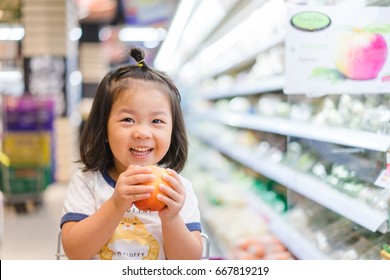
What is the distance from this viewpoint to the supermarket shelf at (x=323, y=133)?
2311mm

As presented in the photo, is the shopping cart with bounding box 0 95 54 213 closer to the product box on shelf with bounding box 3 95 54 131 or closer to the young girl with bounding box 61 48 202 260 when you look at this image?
the product box on shelf with bounding box 3 95 54 131

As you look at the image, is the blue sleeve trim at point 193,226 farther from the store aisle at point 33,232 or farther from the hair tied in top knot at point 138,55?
the store aisle at point 33,232

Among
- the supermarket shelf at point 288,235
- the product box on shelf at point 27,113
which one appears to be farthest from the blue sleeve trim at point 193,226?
the product box on shelf at point 27,113

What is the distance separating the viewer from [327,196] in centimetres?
278

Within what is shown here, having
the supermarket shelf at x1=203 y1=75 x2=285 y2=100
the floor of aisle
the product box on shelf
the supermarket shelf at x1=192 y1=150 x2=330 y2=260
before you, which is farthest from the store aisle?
the supermarket shelf at x1=203 y1=75 x2=285 y2=100

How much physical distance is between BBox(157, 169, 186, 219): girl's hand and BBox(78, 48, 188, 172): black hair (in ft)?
0.97

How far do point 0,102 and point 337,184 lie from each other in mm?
5410

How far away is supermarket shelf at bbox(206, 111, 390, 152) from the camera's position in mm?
2311

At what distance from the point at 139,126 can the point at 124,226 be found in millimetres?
317

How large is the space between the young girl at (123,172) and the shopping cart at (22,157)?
5392 mm

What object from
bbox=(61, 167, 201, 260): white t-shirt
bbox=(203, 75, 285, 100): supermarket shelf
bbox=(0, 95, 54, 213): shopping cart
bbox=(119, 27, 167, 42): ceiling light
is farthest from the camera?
bbox=(119, 27, 167, 42): ceiling light
